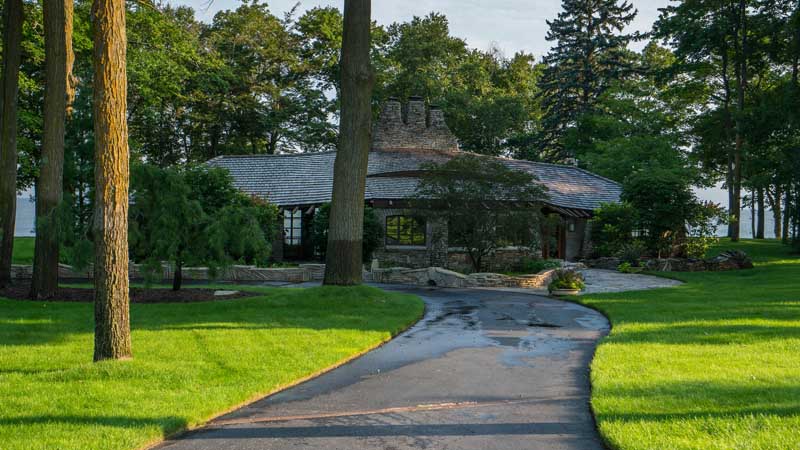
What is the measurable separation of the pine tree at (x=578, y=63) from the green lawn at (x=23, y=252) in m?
33.9

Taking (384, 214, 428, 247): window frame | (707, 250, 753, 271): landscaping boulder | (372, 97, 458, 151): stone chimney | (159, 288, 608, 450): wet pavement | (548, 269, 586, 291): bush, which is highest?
(372, 97, 458, 151): stone chimney

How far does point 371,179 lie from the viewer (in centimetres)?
3259

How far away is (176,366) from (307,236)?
2409 centimetres

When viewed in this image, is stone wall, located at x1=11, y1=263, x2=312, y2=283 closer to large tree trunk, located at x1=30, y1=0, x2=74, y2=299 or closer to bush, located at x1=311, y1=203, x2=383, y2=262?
bush, located at x1=311, y1=203, x2=383, y2=262

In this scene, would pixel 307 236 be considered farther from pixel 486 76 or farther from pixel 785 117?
pixel 486 76

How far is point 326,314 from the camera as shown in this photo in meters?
13.6

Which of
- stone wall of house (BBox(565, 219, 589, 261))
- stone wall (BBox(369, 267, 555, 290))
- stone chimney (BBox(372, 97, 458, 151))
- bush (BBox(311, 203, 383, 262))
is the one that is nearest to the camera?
stone wall (BBox(369, 267, 555, 290))

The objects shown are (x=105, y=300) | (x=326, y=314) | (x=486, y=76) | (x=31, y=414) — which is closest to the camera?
(x=31, y=414)

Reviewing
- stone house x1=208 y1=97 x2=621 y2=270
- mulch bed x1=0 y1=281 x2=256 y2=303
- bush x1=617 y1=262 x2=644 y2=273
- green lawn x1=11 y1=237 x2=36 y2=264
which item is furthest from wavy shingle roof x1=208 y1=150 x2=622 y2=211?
mulch bed x1=0 y1=281 x2=256 y2=303

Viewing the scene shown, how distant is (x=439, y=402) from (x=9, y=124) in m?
15.5

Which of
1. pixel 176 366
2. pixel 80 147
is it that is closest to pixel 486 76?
pixel 80 147

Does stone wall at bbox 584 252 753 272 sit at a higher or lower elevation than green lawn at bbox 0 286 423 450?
higher

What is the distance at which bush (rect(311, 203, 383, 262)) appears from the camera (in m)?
28.8

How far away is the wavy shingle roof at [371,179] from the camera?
32156mm
